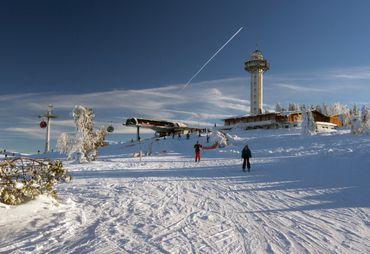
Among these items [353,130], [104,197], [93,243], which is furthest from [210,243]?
[353,130]

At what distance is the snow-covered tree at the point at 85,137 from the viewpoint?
1059 inches

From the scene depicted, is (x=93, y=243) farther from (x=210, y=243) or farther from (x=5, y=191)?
(x=5, y=191)

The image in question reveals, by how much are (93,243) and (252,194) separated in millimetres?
6335

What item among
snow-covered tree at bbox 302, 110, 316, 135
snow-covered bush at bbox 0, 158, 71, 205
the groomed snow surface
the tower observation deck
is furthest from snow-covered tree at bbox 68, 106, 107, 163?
the tower observation deck

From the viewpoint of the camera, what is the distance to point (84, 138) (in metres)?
27.4

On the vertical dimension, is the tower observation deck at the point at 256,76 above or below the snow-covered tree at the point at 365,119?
above

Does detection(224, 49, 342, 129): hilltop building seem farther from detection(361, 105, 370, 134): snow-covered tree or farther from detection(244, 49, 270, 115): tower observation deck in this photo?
detection(361, 105, 370, 134): snow-covered tree

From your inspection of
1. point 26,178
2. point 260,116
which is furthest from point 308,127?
point 26,178

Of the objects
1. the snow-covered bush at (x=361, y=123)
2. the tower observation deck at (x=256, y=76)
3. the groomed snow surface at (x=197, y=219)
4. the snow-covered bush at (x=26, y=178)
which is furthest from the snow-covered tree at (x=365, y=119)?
the tower observation deck at (x=256, y=76)

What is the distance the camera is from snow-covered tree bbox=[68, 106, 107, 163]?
2689 centimetres

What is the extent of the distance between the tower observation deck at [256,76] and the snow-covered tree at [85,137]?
6359 centimetres

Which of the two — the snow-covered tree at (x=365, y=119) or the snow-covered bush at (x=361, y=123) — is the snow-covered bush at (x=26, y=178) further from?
the snow-covered tree at (x=365, y=119)

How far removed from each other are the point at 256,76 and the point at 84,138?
7088 cm

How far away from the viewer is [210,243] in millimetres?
5617
